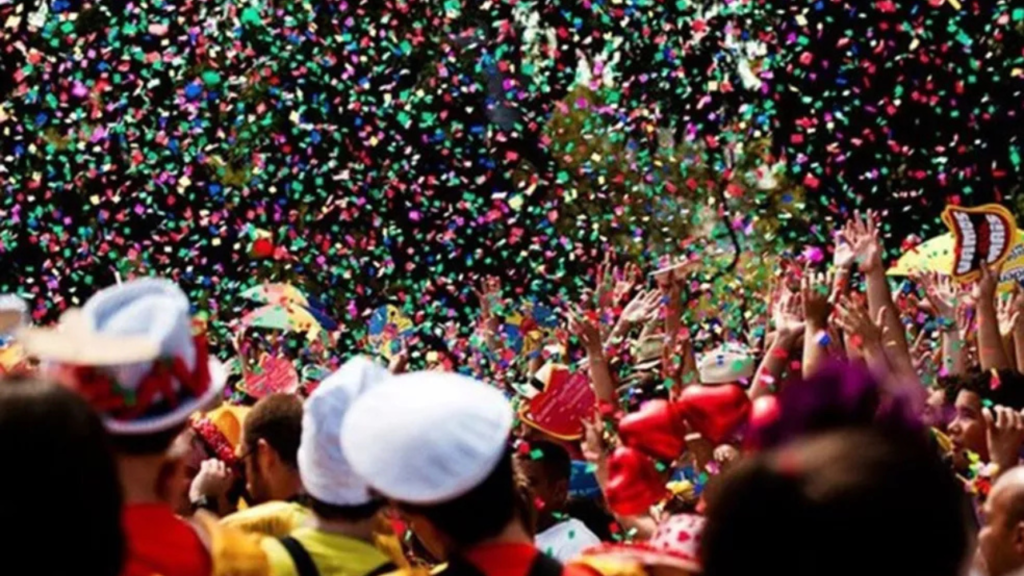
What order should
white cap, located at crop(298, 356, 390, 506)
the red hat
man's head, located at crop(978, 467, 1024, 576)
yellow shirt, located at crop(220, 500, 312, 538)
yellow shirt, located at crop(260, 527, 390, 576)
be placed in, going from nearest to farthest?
the red hat → yellow shirt, located at crop(260, 527, 390, 576) → white cap, located at crop(298, 356, 390, 506) → man's head, located at crop(978, 467, 1024, 576) → yellow shirt, located at crop(220, 500, 312, 538)

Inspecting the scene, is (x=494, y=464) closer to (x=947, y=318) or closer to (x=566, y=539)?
(x=566, y=539)

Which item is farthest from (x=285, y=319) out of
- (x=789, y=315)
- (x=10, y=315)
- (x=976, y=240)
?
(x=789, y=315)

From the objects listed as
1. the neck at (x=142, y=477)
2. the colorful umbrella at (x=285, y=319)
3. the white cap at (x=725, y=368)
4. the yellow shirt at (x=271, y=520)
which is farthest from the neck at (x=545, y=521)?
the colorful umbrella at (x=285, y=319)

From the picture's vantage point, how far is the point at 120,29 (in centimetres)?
1625

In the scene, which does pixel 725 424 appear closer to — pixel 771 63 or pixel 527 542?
pixel 527 542

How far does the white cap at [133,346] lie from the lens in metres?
3.44

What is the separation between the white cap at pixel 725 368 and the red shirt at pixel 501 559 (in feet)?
12.3

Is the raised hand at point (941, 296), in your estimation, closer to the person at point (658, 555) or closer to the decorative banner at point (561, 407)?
the decorative banner at point (561, 407)

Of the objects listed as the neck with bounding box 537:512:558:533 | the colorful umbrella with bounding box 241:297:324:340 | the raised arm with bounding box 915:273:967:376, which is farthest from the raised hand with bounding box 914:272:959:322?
the colorful umbrella with bounding box 241:297:324:340

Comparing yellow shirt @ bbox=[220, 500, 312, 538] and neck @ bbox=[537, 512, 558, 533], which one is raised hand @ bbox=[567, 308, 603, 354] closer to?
neck @ bbox=[537, 512, 558, 533]

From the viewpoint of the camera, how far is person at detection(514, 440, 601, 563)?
6.41 meters

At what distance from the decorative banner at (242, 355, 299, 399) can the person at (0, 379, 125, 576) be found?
18.8 ft

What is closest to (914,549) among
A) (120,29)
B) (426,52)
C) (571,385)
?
(571,385)

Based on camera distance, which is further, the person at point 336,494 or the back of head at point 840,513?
the person at point 336,494
